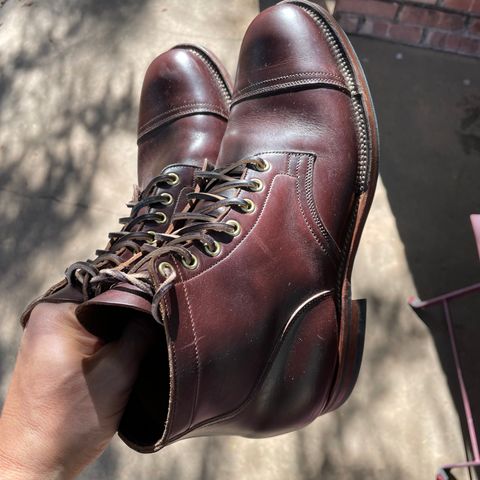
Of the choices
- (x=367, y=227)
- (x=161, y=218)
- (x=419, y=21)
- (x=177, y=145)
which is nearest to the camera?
(x=161, y=218)

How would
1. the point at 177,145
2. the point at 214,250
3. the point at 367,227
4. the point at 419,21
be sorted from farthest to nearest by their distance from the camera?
the point at 419,21 → the point at 367,227 → the point at 177,145 → the point at 214,250

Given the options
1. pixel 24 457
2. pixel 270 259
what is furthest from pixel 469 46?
pixel 24 457

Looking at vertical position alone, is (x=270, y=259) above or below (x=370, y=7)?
below

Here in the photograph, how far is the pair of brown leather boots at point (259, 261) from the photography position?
36.9 inches

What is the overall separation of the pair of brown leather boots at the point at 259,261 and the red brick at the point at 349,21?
2.31 feet

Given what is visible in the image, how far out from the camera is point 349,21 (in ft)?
6.37

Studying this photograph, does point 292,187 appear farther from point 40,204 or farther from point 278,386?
point 40,204

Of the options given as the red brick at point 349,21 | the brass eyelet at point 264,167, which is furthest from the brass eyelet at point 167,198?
the red brick at point 349,21

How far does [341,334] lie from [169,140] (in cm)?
78

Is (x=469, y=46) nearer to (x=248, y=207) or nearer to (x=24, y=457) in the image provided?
(x=248, y=207)

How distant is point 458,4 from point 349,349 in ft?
4.43

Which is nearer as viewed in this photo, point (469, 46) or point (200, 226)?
point (200, 226)

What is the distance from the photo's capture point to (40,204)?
79.0 inches

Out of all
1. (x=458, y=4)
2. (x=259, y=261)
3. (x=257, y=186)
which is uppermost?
(x=458, y=4)
